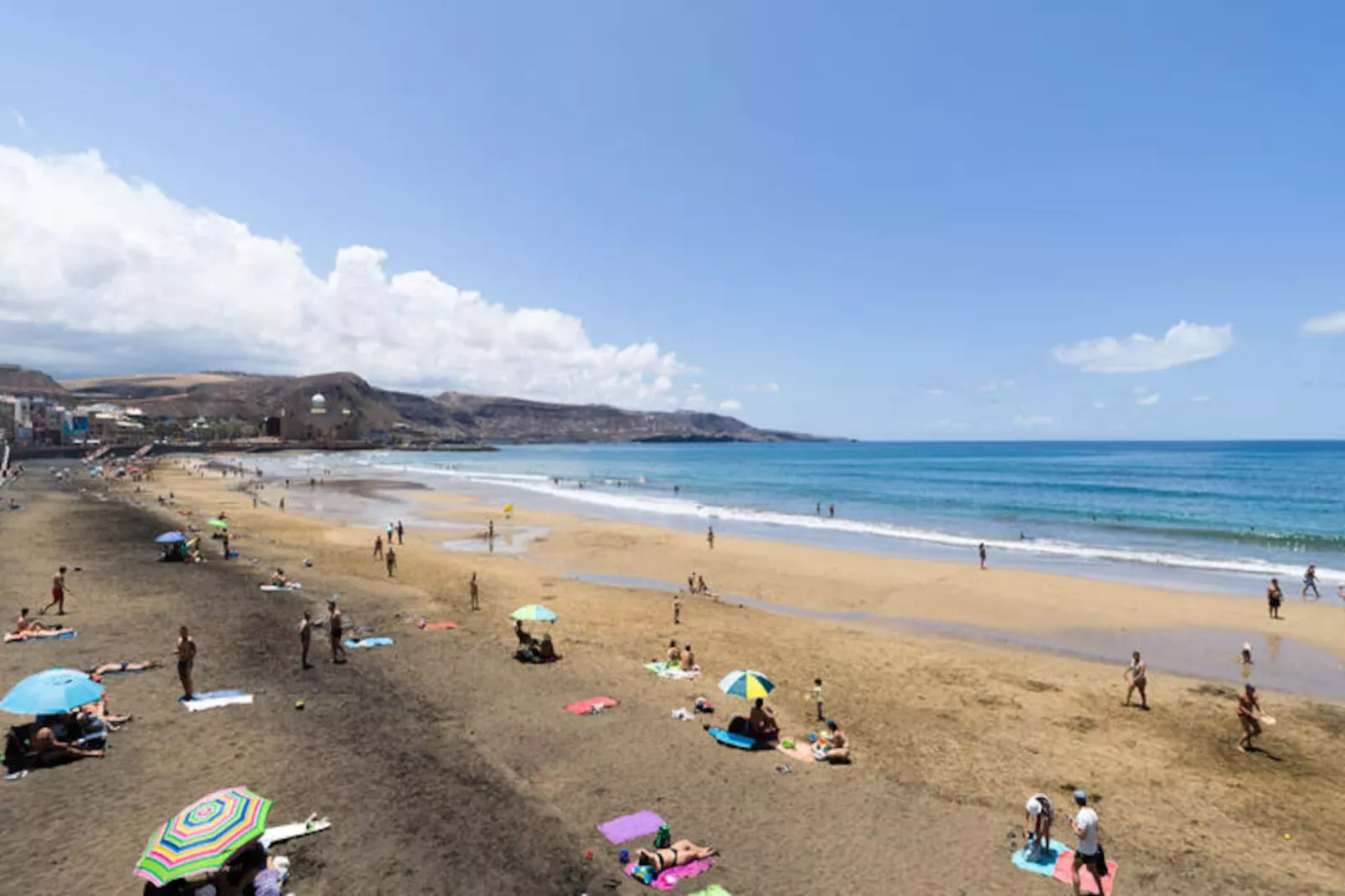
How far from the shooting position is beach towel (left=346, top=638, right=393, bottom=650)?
54.1ft

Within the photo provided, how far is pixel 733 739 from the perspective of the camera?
11766mm

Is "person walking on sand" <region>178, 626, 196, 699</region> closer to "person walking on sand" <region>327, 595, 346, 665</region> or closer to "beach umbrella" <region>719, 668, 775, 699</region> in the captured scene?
"person walking on sand" <region>327, 595, 346, 665</region>

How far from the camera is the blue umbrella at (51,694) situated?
9703 millimetres

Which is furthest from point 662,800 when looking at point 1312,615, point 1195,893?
point 1312,615

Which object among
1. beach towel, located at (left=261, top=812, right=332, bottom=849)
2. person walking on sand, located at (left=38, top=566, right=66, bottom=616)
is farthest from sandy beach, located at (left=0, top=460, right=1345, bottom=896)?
person walking on sand, located at (left=38, top=566, right=66, bottom=616)

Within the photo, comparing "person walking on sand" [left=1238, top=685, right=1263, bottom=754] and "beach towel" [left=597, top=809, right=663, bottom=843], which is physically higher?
"person walking on sand" [left=1238, top=685, right=1263, bottom=754]

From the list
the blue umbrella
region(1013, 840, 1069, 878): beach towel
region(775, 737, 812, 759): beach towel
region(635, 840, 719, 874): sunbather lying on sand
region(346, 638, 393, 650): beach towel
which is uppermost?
the blue umbrella

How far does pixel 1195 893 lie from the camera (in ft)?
26.7

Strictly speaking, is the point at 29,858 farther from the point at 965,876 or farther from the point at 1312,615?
the point at 1312,615

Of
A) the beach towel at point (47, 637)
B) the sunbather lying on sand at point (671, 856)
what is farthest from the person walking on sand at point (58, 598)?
the sunbather lying on sand at point (671, 856)

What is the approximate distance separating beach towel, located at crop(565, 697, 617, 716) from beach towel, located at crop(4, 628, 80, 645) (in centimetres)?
1282

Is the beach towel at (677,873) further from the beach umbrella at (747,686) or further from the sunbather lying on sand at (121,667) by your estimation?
the sunbather lying on sand at (121,667)

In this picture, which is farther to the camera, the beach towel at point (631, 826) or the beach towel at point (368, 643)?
the beach towel at point (368, 643)

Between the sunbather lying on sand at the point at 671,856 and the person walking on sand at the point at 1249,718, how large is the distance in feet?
34.5
